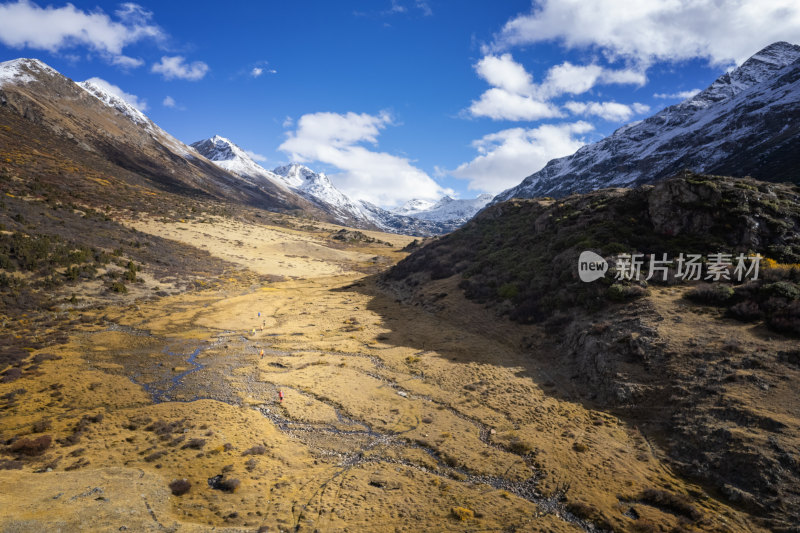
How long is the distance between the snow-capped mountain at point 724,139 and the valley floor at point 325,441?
9032 cm

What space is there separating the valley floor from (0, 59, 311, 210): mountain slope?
110544 millimetres

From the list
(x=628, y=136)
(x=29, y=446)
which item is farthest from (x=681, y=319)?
(x=628, y=136)

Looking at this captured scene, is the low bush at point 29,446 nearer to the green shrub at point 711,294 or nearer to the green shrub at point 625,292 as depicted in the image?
the green shrub at point 625,292

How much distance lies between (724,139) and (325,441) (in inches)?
6608

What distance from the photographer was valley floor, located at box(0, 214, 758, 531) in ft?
34.7

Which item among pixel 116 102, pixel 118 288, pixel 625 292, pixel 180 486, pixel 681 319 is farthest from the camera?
pixel 116 102

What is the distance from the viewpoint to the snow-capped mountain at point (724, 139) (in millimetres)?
89188

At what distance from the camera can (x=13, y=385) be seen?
17.9 meters

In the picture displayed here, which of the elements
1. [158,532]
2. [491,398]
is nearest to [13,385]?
[158,532]

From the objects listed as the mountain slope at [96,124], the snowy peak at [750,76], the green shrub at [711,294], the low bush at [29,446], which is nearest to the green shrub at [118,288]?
the low bush at [29,446]

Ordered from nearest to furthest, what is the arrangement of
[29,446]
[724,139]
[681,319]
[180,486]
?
1. [180,486]
2. [29,446]
3. [681,319]
4. [724,139]

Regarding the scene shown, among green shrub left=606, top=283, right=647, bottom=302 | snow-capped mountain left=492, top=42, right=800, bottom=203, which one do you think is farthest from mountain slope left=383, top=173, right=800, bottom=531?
snow-capped mountain left=492, top=42, right=800, bottom=203

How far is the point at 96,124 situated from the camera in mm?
137125

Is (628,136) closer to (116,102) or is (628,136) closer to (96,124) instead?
(96,124)
